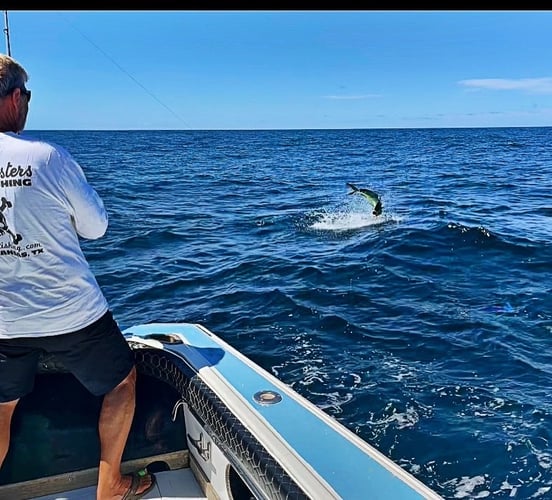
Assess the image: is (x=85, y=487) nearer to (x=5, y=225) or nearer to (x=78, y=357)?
(x=78, y=357)

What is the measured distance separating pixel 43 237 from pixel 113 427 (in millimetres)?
996

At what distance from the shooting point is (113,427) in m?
2.79

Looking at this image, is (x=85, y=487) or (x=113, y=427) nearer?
(x=113, y=427)

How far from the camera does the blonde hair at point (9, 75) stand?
7.38 ft

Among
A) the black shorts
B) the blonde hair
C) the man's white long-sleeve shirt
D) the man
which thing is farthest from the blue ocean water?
the blonde hair

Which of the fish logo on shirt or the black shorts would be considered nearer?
the fish logo on shirt

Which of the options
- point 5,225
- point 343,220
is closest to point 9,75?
point 5,225

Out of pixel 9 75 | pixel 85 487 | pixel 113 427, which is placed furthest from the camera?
pixel 85 487

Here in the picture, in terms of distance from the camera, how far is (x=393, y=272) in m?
8.64

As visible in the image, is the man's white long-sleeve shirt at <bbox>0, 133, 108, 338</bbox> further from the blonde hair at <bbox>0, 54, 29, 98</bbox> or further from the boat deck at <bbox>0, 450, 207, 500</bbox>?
the boat deck at <bbox>0, 450, 207, 500</bbox>

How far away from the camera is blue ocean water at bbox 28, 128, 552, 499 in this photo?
4469mm

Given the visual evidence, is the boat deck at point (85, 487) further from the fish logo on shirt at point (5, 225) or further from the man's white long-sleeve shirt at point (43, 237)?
the fish logo on shirt at point (5, 225)
